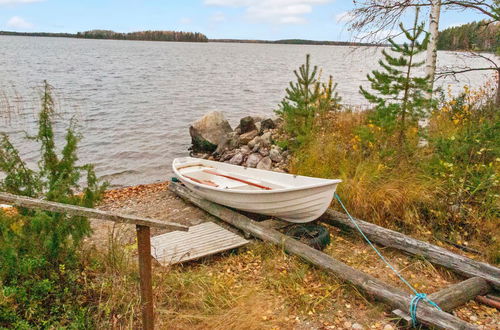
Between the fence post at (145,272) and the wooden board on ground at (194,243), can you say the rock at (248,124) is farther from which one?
the fence post at (145,272)

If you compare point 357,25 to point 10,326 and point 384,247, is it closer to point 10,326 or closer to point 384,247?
point 384,247

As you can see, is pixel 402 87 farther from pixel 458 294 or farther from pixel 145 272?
pixel 145 272

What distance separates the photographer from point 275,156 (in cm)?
931

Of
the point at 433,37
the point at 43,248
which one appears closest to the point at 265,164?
the point at 433,37

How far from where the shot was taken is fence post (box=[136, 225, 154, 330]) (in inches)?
108

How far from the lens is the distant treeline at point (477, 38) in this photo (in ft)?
25.6

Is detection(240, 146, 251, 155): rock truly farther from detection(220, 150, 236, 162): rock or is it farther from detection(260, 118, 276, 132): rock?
detection(260, 118, 276, 132): rock

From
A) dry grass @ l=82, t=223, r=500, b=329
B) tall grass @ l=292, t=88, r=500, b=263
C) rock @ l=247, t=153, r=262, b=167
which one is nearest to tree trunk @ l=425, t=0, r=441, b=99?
tall grass @ l=292, t=88, r=500, b=263

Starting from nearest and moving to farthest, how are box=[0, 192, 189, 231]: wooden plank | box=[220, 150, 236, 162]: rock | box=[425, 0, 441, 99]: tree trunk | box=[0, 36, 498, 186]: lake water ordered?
1. box=[0, 192, 189, 231]: wooden plank
2. box=[425, 0, 441, 99]: tree trunk
3. box=[220, 150, 236, 162]: rock
4. box=[0, 36, 498, 186]: lake water

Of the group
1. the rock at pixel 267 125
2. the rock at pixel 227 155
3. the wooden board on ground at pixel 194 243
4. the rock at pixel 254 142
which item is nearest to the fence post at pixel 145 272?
the wooden board on ground at pixel 194 243

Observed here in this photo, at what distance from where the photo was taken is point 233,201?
6094 millimetres

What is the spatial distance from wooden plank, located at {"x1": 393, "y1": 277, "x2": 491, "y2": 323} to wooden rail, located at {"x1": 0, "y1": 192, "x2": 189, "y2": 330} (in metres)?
2.37

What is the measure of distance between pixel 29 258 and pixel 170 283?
143 cm

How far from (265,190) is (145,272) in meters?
2.85
